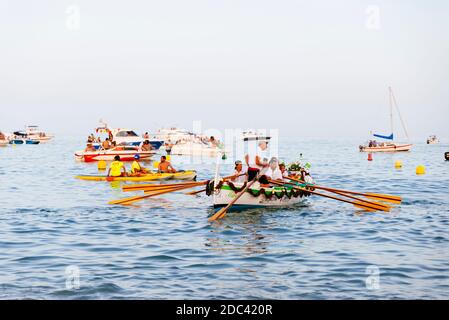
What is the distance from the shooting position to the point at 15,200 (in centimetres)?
2691

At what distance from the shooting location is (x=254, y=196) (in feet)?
71.4

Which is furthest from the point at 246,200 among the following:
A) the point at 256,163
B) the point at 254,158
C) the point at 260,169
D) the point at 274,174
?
the point at 274,174

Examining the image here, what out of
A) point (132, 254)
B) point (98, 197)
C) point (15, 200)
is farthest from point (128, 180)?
point (132, 254)

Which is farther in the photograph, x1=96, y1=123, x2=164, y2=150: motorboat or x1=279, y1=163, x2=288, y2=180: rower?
x1=96, y1=123, x2=164, y2=150: motorboat

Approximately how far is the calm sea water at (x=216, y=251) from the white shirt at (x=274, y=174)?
137 cm

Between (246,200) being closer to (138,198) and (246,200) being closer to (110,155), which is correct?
(138,198)

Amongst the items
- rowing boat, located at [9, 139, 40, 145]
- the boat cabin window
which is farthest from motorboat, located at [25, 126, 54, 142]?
the boat cabin window

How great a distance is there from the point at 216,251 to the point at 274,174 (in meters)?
8.19

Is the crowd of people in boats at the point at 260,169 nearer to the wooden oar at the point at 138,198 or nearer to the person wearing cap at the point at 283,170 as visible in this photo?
the person wearing cap at the point at 283,170

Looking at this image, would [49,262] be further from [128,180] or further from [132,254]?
[128,180]

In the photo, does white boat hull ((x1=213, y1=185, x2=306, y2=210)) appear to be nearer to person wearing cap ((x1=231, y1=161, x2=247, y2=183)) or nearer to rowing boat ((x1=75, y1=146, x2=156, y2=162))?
person wearing cap ((x1=231, y1=161, x2=247, y2=183))

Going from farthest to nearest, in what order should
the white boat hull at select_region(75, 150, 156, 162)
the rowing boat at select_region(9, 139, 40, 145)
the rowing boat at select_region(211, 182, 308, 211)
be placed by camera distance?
1. the rowing boat at select_region(9, 139, 40, 145)
2. the white boat hull at select_region(75, 150, 156, 162)
3. the rowing boat at select_region(211, 182, 308, 211)

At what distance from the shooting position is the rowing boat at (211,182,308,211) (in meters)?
21.1
